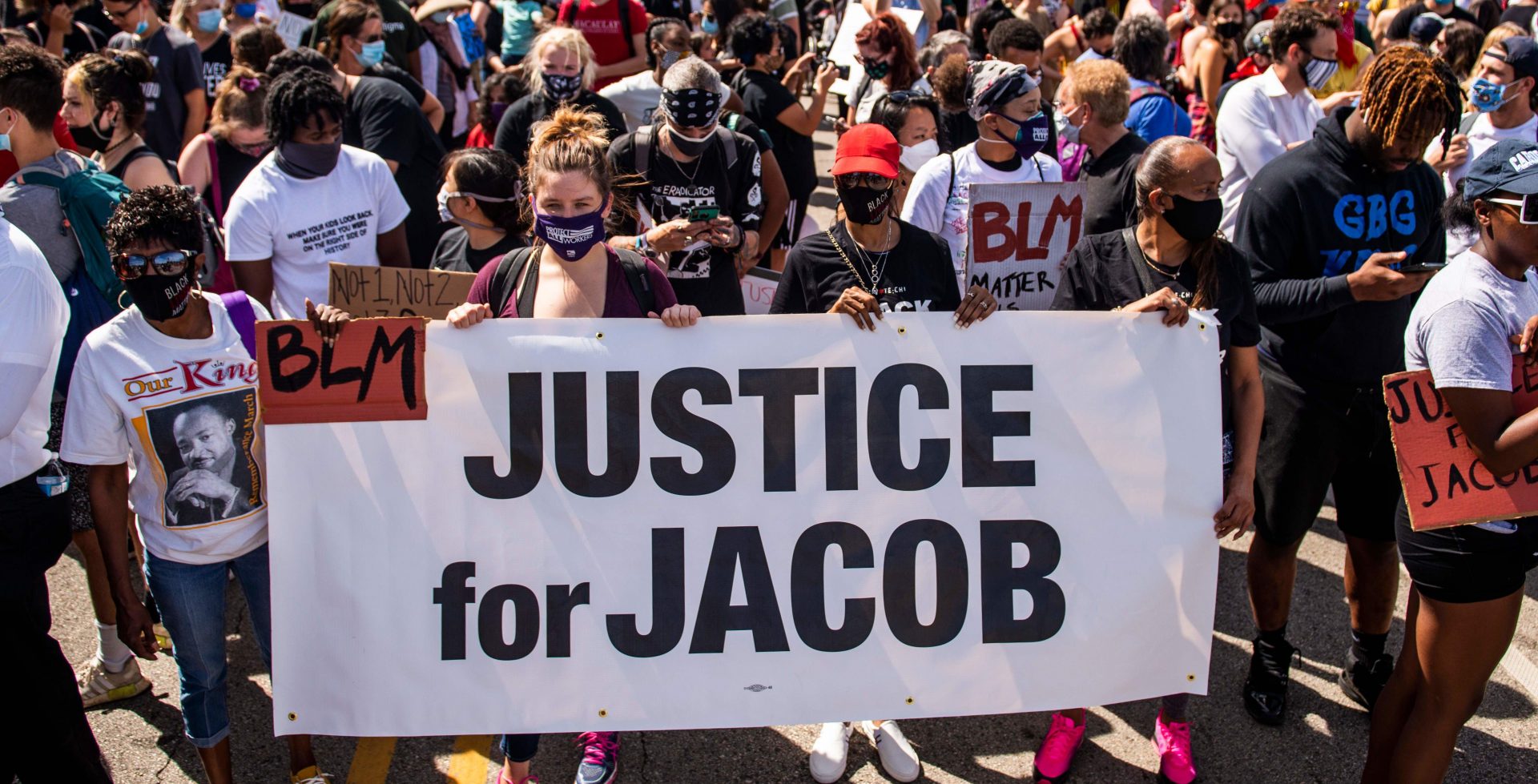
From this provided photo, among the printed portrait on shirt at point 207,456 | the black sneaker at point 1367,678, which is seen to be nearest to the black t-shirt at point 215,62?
the printed portrait on shirt at point 207,456

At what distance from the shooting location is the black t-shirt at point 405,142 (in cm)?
620

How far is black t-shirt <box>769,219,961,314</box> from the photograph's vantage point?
3818 mm

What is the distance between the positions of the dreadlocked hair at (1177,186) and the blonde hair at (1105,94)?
1.51 m

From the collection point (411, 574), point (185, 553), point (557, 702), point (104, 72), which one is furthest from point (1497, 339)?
point (104, 72)

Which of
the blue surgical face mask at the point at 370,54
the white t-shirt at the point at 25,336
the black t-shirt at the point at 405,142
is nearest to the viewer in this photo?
the white t-shirt at the point at 25,336

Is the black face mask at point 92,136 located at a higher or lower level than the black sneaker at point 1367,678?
higher

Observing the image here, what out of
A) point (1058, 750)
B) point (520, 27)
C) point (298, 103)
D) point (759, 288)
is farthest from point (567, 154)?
point (520, 27)

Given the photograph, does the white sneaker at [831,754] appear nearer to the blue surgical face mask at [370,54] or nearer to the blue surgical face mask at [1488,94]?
the blue surgical face mask at [1488,94]

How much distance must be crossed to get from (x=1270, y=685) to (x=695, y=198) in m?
2.77

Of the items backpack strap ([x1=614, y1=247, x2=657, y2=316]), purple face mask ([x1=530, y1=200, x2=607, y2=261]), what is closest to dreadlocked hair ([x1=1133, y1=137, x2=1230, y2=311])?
backpack strap ([x1=614, y1=247, x2=657, y2=316])

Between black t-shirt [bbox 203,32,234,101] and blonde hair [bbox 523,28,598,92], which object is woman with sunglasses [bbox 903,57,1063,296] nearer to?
blonde hair [bbox 523,28,598,92]

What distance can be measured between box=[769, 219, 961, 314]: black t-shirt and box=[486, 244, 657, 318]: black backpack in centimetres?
47

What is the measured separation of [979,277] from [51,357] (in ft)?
9.46

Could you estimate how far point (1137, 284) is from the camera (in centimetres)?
364
